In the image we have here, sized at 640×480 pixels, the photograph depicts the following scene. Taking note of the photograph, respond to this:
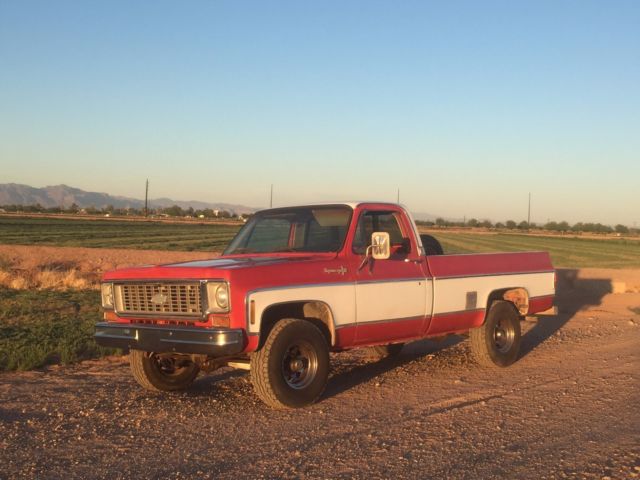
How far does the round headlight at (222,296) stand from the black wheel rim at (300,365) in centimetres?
88

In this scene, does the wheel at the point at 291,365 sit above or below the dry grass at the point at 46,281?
above

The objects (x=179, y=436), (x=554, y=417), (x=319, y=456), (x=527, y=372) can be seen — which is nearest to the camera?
(x=319, y=456)

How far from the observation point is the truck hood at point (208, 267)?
7184 millimetres

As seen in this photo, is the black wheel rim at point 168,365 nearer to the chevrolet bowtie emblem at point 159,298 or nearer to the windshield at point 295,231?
the chevrolet bowtie emblem at point 159,298

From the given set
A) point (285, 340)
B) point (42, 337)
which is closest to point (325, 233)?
point (285, 340)

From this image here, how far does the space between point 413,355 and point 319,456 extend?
18.2 feet

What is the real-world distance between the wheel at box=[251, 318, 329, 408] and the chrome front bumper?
1.26ft

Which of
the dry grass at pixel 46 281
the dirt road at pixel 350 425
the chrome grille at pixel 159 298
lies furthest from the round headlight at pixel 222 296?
the dry grass at pixel 46 281

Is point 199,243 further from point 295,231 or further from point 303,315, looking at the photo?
point 303,315

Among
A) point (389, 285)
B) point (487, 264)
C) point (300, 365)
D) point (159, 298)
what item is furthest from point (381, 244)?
point (487, 264)

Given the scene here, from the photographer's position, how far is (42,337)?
11.8 meters

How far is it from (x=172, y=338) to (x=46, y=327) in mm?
6443

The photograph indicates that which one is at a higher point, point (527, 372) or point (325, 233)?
point (325, 233)

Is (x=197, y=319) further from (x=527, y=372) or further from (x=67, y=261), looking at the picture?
(x=67, y=261)
